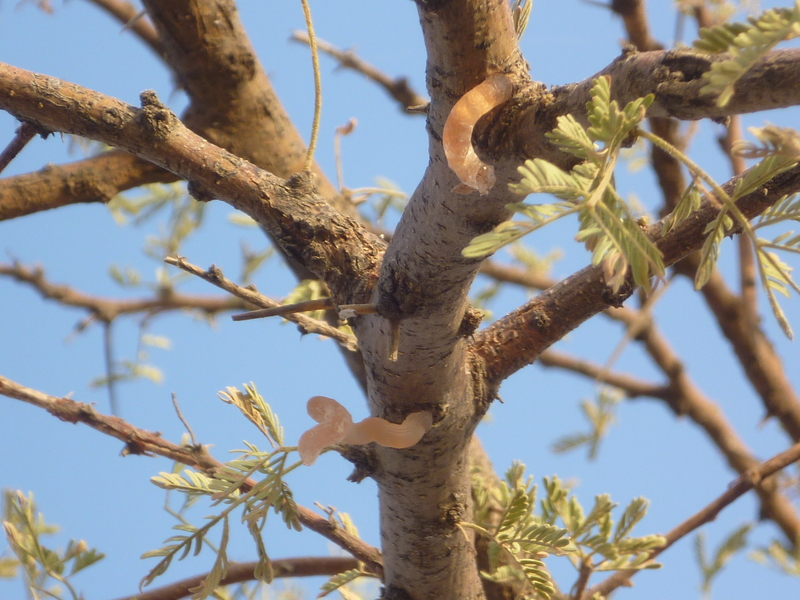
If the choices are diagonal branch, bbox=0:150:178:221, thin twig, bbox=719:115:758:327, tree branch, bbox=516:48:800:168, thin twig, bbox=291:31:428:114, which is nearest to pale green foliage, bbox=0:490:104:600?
diagonal branch, bbox=0:150:178:221

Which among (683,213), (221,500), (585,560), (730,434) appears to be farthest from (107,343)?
(730,434)

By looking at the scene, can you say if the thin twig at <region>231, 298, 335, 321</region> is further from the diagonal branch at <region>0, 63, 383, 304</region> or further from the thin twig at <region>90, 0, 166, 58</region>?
the thin twig at <region>90, 0, 166, 58</region>

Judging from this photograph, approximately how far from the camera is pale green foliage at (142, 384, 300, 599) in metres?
0.41

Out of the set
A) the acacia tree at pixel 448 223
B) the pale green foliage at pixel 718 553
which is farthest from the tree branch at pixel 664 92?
the pale green foliage at pixel 718 553

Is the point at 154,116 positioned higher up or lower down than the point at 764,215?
higher up

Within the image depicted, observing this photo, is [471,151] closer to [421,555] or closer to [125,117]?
[125,117]

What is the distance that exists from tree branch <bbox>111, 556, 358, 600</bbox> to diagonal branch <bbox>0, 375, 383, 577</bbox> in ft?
0.22

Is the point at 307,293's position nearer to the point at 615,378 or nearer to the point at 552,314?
the point at 552,314

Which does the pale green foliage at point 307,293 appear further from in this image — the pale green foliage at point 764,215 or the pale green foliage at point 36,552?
the pale green foliage at point 764,215

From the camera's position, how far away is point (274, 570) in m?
0.54

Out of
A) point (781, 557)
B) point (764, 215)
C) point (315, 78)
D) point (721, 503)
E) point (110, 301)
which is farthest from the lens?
point (110, 301)

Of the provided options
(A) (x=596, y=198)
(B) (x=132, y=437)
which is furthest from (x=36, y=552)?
(A) (x=596, y=198)

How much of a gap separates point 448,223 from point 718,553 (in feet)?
1.93

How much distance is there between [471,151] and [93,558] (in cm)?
46
